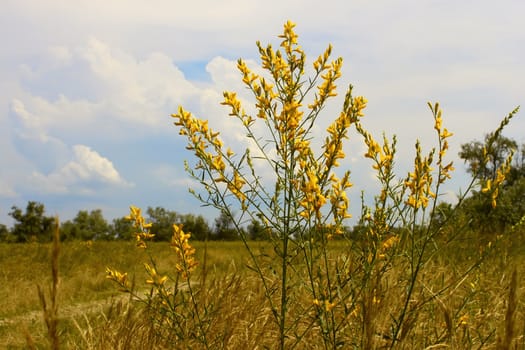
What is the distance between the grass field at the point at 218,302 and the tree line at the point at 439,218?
443mm

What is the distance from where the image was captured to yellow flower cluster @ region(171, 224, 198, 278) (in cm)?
272

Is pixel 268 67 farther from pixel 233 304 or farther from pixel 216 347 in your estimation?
pixel 233 304

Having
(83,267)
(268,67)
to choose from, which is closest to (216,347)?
(268,67)

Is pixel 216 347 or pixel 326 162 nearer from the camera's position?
pixel 326 162

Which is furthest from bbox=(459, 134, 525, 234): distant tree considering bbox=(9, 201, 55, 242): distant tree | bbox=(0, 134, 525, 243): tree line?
bbox=(9, 201, 55, 242): distant tree

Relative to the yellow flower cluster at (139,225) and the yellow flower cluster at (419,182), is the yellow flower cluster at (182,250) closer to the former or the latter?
the yellow flower cluster at (139,225)

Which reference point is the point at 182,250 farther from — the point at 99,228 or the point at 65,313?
the point at 99,228

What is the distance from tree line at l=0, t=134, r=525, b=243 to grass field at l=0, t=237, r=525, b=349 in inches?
17.5

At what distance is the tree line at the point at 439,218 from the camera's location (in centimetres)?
268

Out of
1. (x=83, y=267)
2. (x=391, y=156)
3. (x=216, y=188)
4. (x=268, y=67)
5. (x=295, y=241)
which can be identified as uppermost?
(x=268, y=67)

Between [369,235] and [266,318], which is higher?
[369,235]

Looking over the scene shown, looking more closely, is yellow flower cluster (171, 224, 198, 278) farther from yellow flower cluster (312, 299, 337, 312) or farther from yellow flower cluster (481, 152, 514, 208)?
yellow flower cluster (481, 152, 514, 208)

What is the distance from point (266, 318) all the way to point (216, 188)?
56.8 inches

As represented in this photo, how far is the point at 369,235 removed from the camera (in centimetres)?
268
